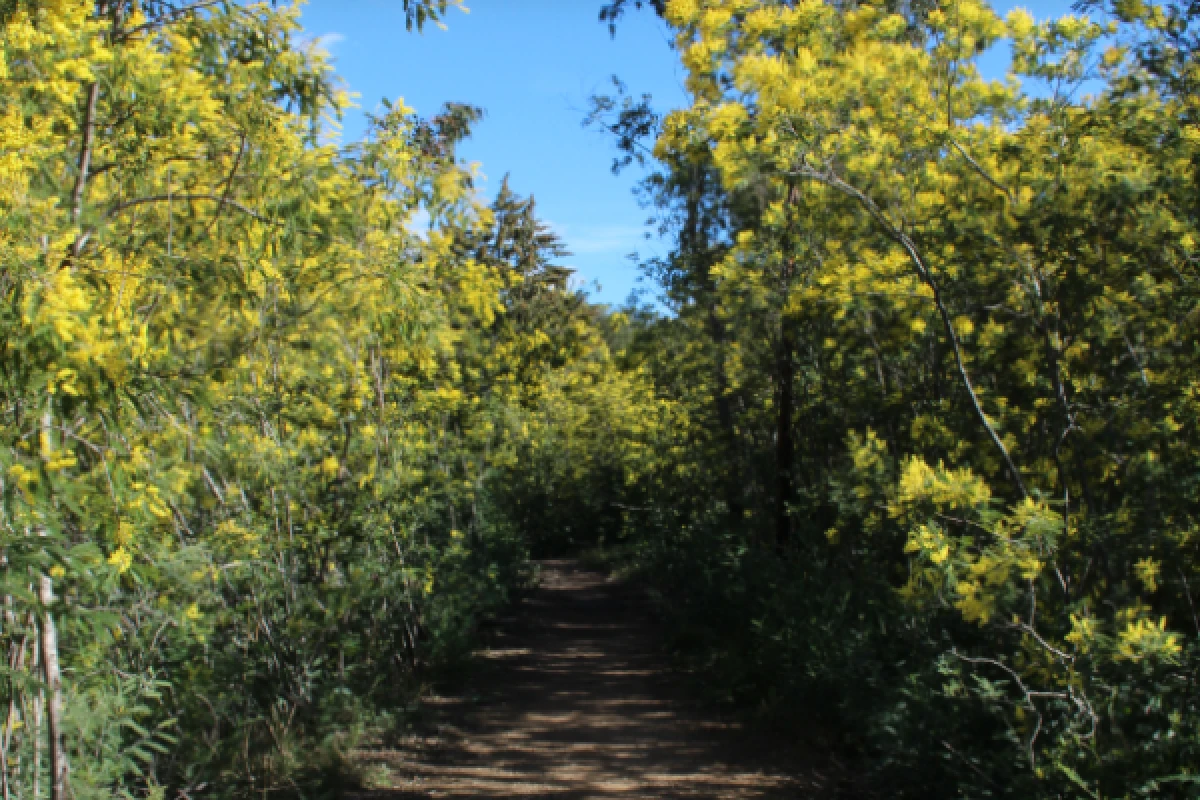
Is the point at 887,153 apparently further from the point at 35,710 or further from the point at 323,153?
the point at 35,710

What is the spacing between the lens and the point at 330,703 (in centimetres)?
690

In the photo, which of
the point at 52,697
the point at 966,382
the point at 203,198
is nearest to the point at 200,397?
the point at 203,198

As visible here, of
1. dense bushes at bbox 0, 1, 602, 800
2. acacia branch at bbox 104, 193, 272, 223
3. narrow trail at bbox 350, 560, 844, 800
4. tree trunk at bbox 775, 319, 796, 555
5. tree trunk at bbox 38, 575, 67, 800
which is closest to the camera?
dense bushes at bbox 0, 1, 602, 800

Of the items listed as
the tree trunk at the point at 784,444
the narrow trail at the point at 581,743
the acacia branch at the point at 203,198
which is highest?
the acacia branch at the point at 203,198

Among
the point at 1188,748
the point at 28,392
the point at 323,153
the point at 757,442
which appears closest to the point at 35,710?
the point at 28,392

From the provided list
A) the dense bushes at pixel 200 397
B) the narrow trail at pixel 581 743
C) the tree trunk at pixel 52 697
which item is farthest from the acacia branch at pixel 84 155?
Answer: the narrow trail at pixel 581 743

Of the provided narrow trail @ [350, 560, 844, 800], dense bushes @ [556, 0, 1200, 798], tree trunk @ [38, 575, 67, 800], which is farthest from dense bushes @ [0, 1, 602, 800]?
dense bushes @ [556, 0, 1200, 798]

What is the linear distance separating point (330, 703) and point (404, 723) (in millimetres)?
1167

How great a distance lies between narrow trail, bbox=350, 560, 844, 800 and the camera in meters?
6.49

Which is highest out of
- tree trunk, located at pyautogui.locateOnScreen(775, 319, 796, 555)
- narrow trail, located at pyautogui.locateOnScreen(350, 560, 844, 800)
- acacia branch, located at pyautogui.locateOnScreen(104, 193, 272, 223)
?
acacia branch, located at pyautogui.locateOnScreen(104, 193, 272, 223)

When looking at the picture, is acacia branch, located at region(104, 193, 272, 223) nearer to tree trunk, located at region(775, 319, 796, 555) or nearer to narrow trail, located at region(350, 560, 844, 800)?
narrow trail, located at region(350, 560, 844, 800)

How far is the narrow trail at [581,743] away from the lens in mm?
6488

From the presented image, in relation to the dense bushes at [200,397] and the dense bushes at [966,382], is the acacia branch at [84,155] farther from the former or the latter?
the dense bushes at [966,382]

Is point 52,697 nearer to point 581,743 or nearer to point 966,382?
point 966,382
